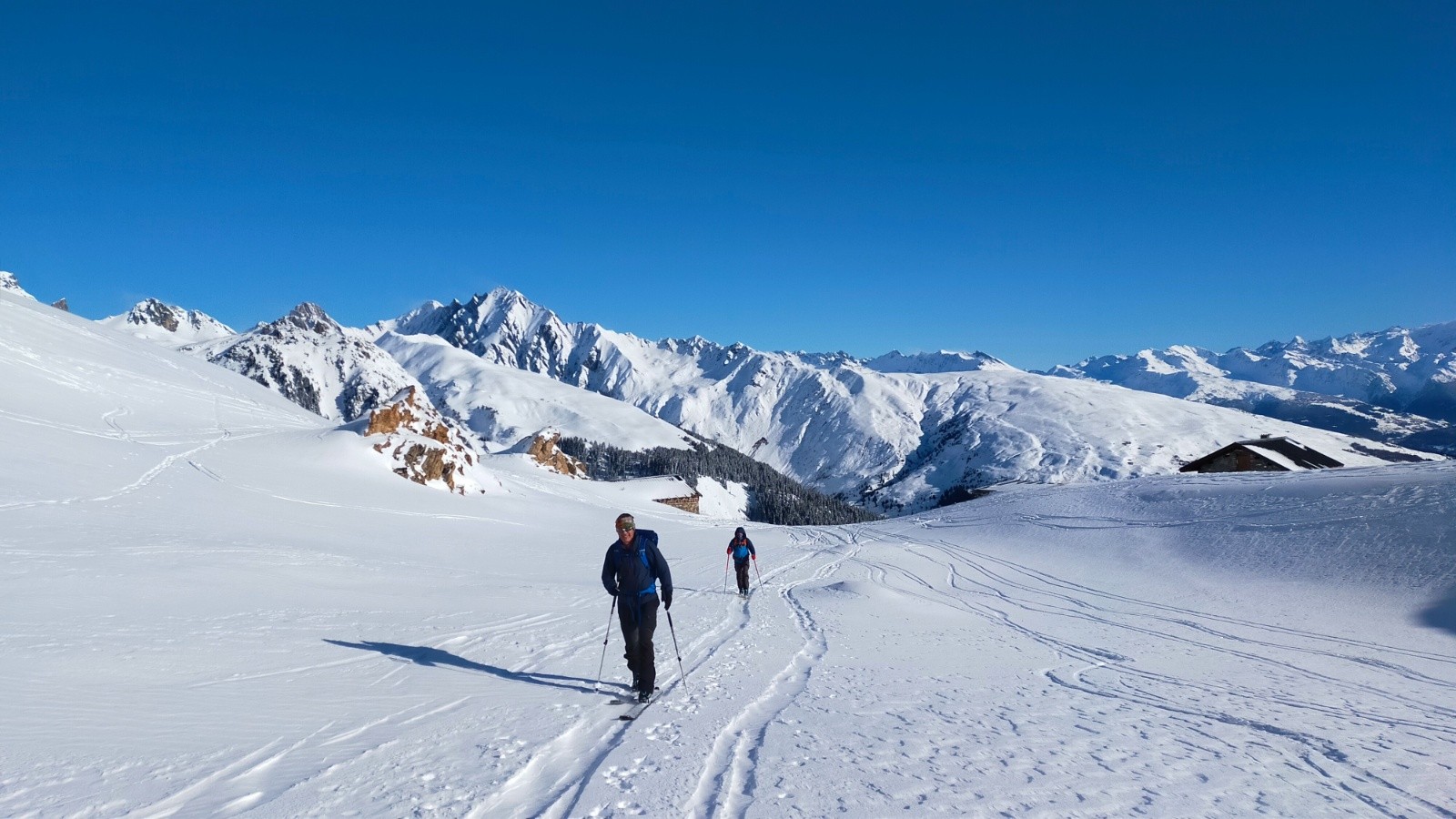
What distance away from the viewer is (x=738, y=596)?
61.6 feet

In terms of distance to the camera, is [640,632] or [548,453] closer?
[640,632]

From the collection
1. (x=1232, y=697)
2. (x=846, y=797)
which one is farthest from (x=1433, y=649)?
(x=846, y=797)

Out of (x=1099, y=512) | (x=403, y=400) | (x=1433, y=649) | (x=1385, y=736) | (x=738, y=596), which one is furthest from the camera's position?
(x=403, y=400)

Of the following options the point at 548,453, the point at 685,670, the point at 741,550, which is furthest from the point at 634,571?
the point at 548,453

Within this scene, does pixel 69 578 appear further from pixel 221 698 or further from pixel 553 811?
pixel 553 811

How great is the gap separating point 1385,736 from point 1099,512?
106 feet

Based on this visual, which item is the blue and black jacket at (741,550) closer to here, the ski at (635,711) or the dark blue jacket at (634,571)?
the dark blue jacket at (634,571)

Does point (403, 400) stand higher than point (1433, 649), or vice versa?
point (403, 400)

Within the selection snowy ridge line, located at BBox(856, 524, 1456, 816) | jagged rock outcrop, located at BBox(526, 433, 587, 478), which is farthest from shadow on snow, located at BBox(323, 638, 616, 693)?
jagged rock outcrop, located at BBox(526, 433, 587, 478)

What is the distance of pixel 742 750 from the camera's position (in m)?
6.29

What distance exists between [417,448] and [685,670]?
125 ft

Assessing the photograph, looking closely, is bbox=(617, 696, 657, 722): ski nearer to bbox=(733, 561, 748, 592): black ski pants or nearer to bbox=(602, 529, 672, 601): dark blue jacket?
bbox=(602, 529, 672, 601): dark blue jacket

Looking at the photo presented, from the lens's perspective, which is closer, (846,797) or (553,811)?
(553,811)

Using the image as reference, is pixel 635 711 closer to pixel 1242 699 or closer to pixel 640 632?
pixel 640 632
